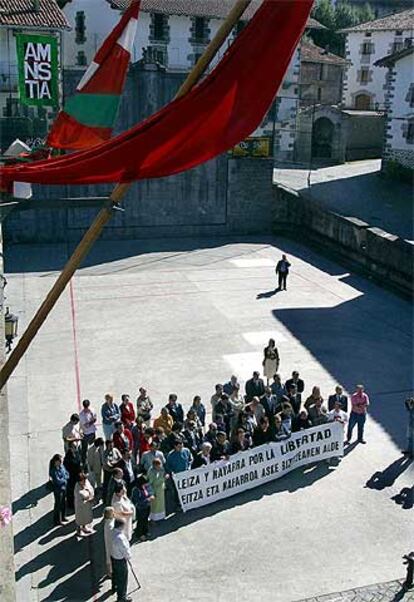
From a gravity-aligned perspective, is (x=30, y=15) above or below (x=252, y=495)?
above

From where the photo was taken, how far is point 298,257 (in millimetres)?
33531

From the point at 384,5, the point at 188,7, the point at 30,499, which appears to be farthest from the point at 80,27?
the point at 384,5

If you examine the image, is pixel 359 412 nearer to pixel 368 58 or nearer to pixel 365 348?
pixel 365 348

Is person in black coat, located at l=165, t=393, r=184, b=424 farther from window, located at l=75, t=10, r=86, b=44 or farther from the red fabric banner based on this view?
window, located at l=75, t=10, r=86, b=44

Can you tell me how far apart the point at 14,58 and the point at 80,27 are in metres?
14.4

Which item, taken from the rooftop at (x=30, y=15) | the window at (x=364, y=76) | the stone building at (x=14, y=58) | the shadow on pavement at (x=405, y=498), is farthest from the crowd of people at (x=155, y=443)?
the window at (x=364, y=76)

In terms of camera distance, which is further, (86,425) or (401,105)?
(401,105)

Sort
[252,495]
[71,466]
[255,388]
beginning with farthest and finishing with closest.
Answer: [255,388], [252,495], [71,466]

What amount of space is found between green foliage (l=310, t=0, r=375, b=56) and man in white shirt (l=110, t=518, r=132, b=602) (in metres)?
69.3

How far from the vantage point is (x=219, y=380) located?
19797mm

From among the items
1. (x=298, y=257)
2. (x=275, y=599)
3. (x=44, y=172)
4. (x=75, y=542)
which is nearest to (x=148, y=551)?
(x=75, y=542)

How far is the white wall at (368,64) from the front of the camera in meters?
57.8

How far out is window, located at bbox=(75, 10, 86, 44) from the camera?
49.1 meters

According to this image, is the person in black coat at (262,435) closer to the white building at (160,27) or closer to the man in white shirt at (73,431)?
the man in white shirt at (73,431)
